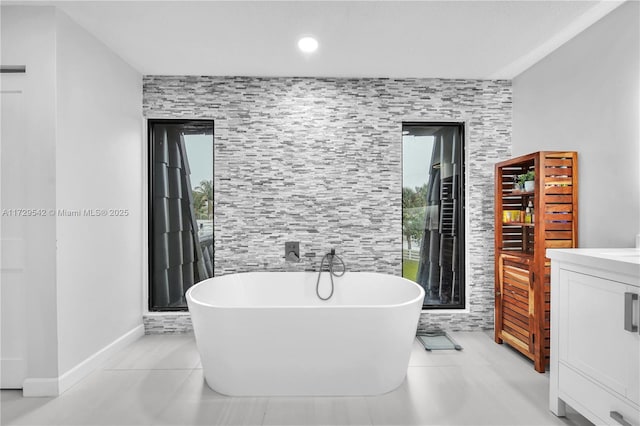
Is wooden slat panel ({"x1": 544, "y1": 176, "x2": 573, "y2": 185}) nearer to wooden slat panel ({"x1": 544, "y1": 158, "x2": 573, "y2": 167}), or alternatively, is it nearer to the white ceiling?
wooden slat panel ({"x1": 544, "y1": 158, "x2": 573, "y2": 167})

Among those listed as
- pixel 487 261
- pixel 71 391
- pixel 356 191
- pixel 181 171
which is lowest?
pixel 71 391

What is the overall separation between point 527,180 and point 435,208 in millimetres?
945

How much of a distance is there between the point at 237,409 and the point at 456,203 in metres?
2.81

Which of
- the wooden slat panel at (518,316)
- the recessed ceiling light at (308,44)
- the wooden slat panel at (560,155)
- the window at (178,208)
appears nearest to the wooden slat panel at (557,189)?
the wooden slat panel at (560,155)

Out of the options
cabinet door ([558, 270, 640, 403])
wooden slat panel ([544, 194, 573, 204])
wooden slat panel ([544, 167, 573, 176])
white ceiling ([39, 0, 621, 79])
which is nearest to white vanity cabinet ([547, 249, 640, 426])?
A: cabinet door ([558, 270, 640, 403])

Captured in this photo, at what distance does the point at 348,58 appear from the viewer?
299 cm

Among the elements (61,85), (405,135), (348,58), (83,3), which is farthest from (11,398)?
(405,135)

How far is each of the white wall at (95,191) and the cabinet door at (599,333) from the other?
10.4 ft

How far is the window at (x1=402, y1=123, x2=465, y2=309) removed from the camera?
362 cm

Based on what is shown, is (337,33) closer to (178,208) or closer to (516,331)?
(178,208)

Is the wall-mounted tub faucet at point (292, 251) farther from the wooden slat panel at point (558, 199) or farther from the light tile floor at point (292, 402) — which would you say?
the wooden slat panel at point (558, 199)

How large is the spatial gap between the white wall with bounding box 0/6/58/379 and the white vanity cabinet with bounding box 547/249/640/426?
126 inches

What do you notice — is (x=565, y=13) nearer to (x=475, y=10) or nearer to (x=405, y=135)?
(x=475, y=10)

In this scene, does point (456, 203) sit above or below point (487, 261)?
above
